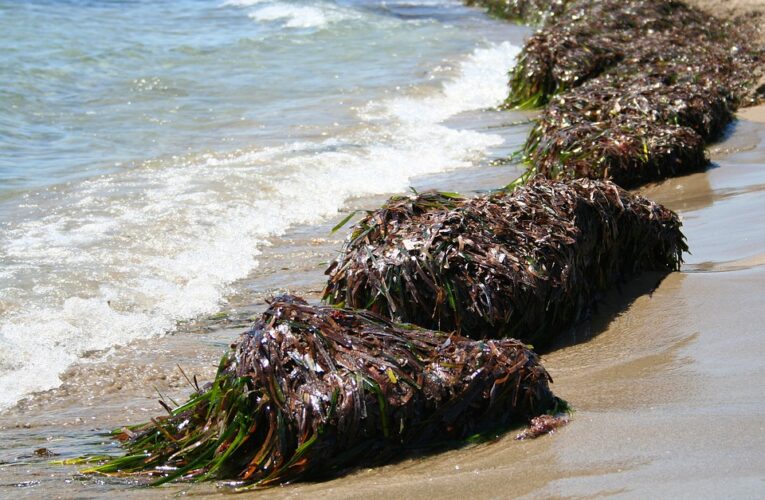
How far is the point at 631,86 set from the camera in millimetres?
8711

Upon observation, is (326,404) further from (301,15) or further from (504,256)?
(301,15)

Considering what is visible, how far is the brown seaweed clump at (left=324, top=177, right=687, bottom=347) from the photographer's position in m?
4.10

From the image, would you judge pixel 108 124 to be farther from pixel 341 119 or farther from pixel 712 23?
pixel 712 23

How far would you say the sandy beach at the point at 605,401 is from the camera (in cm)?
280

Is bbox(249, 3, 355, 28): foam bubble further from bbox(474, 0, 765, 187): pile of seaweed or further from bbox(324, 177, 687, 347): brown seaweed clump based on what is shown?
bbox(324, 177, 687, 347): brown seaweed clump

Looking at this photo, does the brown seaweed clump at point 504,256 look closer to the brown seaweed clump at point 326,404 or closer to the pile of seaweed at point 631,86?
the brown seaweed clump at point 326,404

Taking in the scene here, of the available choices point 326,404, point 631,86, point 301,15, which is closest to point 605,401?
point 326,404

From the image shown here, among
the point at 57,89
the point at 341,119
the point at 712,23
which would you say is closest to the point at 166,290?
the point at 341,119

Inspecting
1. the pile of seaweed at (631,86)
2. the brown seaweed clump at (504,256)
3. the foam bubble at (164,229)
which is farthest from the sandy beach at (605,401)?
the pile of seaweed at (631,86)

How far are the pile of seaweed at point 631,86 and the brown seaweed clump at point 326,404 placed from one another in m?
3.78

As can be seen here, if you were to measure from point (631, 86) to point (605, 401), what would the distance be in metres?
5.86

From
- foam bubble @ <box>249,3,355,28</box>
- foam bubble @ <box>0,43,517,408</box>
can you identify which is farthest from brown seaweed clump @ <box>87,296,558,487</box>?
foam bubble @ <box>249,3,355,28</box>

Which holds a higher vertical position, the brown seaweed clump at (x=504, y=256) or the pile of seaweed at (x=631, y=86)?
the pile of seaweed at (x=631, y=86)

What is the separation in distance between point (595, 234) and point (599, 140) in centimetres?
271
